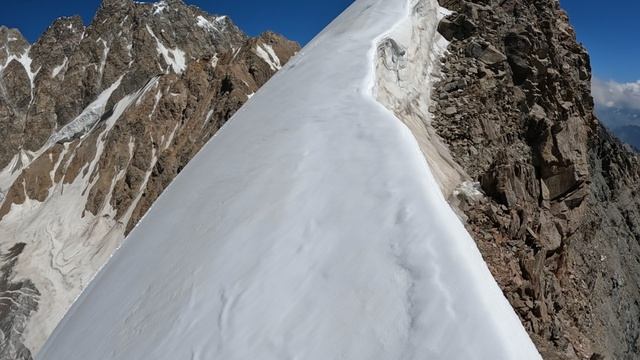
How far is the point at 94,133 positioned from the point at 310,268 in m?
67.1

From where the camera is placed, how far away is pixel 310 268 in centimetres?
470

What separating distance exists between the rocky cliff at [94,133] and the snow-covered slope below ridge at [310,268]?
1488 inches

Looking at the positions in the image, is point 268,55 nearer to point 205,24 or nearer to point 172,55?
→ point 172,55

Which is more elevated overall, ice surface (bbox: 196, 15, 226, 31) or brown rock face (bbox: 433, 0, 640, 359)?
ice surface (bbox: 196, 15, 226, 31)

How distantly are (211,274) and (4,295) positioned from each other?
47.5 metres

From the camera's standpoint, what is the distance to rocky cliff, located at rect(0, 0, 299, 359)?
4700cm

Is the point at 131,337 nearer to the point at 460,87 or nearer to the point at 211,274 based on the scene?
the point at 211,274

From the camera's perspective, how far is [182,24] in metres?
93.6

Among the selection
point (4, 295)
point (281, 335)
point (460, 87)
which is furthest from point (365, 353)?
point (4, 295)

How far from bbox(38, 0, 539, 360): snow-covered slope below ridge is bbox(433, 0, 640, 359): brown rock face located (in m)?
3.65

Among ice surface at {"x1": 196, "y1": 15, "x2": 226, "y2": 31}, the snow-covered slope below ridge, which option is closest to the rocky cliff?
ice surface at {"x1": 196, "y1": 15, "x2": 226, "y2": 31}

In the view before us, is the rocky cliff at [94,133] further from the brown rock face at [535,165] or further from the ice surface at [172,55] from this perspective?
the brown rock face at [535,165]

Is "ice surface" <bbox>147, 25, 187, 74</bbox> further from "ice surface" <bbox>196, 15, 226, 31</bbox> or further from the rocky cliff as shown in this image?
"ice surface" <bbox>196, 15, 226, 31</bbox>

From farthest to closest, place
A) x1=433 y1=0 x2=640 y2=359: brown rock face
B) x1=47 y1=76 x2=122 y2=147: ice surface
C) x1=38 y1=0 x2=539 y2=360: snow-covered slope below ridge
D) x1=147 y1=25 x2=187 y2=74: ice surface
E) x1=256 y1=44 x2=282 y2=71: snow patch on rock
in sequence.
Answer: x1=147 y1=25 x2=187 y2=74: ice surface < x1=47 y1=76 x2=122 y2=147: ice surface < x1=256 y1=44 x2=282 y2=71: snow patch on rock < x1=433 y1=0 x2=640 y2=359: brown rock face < x1=38 y1=0 x2=539 y2=360: snow-covered slope below ridge
